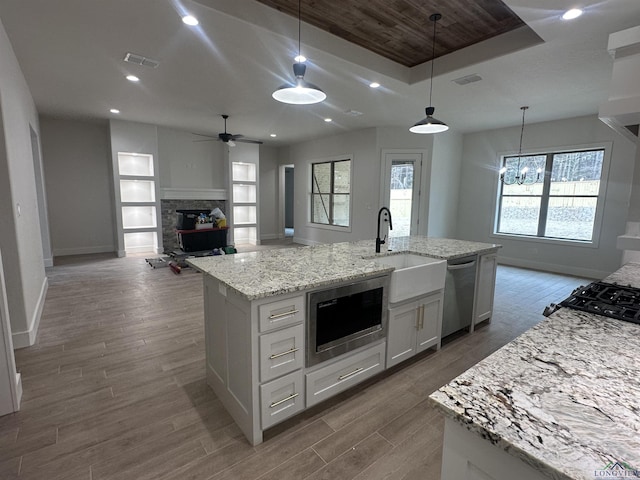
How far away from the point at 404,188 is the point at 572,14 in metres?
4.37

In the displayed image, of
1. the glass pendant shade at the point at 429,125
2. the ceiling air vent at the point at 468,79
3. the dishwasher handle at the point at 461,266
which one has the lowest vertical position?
the dishwasher handle at the point at 461,266

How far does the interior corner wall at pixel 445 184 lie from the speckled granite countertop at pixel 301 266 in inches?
147

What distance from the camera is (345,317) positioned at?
2.02 metres

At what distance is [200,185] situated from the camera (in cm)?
783

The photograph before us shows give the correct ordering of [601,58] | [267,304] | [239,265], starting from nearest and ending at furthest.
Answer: [267,304]
[239,265]
[601,58]

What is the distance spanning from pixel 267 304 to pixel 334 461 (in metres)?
0.93

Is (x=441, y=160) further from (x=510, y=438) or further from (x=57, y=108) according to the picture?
(x=57, y=108)

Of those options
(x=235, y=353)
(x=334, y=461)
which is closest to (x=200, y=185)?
(x=235, y=353)

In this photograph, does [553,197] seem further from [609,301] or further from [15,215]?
[15,215]

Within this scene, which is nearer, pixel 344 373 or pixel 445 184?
pixel 344 373

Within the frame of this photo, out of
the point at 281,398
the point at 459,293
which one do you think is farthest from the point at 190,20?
the point at 459,293

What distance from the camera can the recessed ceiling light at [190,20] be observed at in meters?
2.60

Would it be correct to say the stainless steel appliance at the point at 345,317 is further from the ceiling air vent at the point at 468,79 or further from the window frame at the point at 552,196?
the window frame at the point at 552,196

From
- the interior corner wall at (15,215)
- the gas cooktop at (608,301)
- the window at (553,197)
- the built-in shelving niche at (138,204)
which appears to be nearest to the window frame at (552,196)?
the window at (553,197)
